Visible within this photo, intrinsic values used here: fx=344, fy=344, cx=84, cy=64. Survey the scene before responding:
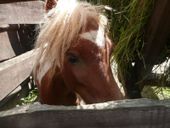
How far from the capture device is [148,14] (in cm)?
125

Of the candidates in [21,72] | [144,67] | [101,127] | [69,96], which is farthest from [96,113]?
[21,72]

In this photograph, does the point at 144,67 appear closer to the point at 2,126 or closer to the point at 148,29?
the point at 148,29

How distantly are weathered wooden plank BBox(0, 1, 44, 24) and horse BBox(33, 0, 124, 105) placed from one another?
0.70 meters

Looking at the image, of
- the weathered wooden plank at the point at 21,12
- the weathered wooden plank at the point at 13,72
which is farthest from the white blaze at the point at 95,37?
the weathered wooden plank at the point at 21,12

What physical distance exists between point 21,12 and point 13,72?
58cm

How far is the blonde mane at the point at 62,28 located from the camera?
1.86 meters

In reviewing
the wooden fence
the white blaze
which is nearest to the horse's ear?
the white blaze

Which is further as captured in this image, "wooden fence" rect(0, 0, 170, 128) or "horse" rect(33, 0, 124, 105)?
"horse" rect(33, 0, 124, 105)

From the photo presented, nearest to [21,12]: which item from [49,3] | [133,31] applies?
[49,3]

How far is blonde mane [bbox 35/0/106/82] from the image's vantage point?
186cm

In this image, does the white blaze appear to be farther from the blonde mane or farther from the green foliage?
the green foliage

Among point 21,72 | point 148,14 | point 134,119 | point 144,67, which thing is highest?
point 148,14

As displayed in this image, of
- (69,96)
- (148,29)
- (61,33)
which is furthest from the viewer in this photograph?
(69,96)

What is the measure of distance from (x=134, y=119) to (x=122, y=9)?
69cm
